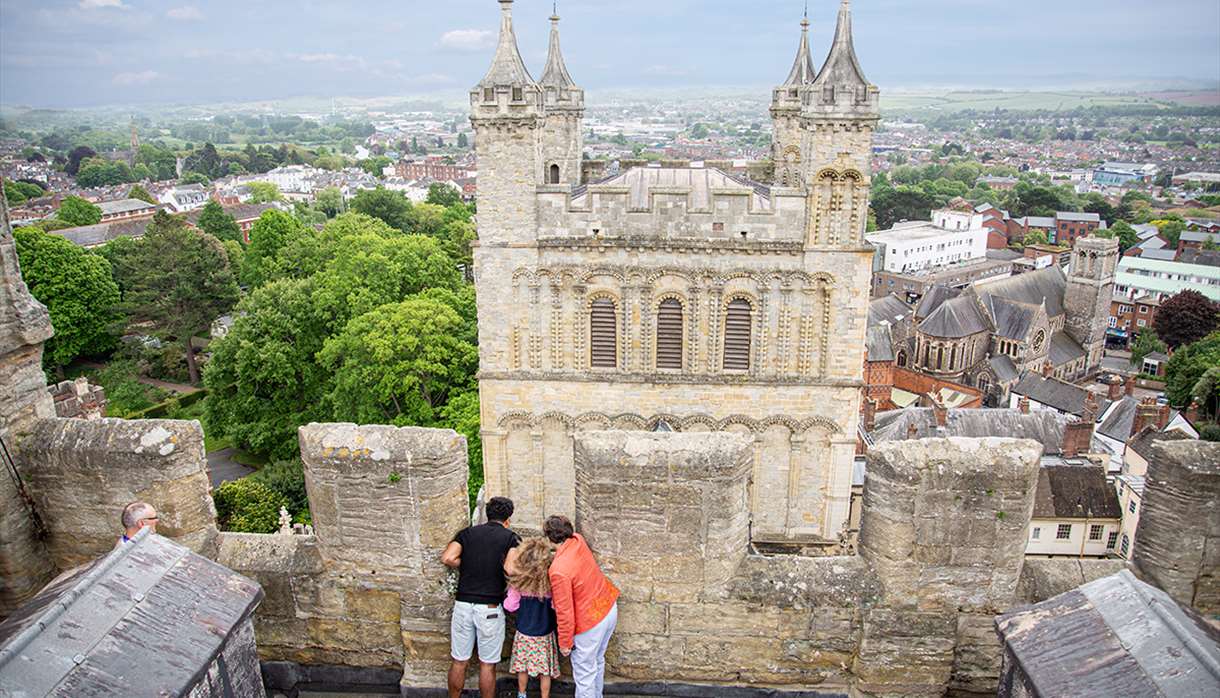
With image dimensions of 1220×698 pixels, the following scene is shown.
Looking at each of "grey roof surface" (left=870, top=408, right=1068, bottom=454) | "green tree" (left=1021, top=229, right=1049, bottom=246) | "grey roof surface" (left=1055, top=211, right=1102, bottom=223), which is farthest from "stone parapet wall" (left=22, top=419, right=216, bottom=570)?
"grey roof surface" (left=1055, top=211, right=1102, bottom=223)

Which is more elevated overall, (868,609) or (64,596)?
(64,596)

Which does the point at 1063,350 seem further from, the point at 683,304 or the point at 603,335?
the point at 603,335

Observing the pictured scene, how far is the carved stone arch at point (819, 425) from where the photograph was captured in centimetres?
1945

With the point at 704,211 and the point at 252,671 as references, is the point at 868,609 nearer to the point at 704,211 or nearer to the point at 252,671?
the point at 252,671

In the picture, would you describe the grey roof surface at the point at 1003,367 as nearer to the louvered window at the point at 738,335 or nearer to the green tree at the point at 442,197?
the louvered window at the point at 738,335

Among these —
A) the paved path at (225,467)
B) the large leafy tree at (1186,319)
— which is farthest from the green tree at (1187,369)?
the paved path at (225,467)

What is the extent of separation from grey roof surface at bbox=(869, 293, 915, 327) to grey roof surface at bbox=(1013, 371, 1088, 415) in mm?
8871

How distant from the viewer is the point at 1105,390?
51531mm

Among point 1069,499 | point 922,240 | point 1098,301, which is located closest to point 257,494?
point 1069,499

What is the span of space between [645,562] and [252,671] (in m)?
2.93

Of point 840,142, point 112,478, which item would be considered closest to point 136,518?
point 112,478

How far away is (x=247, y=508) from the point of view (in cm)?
2469

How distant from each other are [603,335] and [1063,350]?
50.2m

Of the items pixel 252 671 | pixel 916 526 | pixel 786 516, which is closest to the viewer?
pixel 252 671
